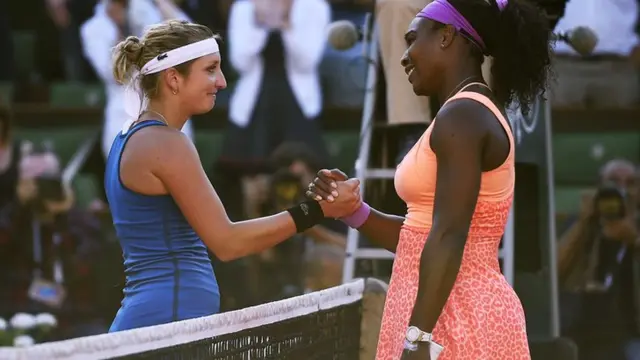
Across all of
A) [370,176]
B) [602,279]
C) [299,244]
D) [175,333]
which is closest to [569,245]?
[602,279]

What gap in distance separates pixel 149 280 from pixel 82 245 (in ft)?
17.1

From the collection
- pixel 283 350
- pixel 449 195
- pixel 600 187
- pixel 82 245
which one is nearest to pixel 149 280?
pixel 283 350

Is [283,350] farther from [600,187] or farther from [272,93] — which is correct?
[272,93]

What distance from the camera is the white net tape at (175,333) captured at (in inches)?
94.8

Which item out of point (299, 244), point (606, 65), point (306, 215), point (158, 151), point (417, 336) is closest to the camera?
point (417, 336)

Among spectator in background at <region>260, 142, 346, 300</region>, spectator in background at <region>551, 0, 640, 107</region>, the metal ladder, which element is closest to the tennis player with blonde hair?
the metal ladder

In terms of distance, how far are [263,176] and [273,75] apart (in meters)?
0.69

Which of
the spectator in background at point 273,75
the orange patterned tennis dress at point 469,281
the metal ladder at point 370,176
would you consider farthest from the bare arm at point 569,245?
the orange patterned tennis dress at point 469,281

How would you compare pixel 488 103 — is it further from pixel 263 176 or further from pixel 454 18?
pixel 263 176

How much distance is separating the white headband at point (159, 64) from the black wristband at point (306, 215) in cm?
47

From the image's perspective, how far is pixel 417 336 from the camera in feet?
9.02

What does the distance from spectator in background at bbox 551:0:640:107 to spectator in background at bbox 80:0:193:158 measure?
2.41 meters

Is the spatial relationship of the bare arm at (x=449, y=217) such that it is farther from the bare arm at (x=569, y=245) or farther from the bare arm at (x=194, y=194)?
the bare arm at (x=569, y=245)

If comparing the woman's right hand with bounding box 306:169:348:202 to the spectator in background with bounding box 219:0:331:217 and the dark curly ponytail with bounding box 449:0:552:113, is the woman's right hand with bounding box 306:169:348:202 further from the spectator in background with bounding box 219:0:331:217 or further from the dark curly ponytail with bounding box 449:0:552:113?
the spectator in background with bounding box 219:0:331:217
